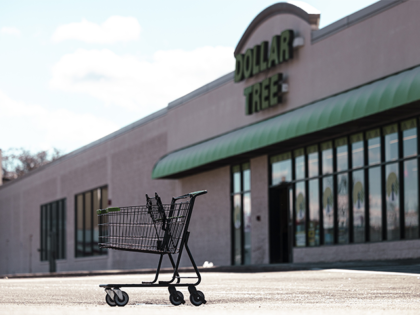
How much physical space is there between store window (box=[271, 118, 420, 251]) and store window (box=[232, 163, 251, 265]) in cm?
210

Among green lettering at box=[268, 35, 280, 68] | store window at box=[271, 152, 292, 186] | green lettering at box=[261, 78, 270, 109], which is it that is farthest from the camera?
green lettering at box=[261, 78, 270, 109]

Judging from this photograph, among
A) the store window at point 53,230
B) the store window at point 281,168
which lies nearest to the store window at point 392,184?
the store window at point 281,168

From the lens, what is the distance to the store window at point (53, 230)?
46000 mm

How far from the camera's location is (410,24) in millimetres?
19234

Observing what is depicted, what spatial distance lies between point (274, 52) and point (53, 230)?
26990mm

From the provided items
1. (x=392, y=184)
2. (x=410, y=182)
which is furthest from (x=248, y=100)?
(x=410, y=182)

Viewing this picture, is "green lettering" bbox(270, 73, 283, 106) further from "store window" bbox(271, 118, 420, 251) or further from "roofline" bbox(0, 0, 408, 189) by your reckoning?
"roofline" bbox(0, 0, 408, 189)

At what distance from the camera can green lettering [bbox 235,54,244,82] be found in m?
27.2

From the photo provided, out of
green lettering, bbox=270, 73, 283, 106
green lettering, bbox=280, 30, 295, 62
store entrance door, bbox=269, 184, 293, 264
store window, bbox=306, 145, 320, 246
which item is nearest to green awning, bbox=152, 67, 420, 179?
green lettering, bbox=270, 73, 283, 106

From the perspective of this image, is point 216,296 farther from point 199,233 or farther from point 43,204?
point 43,204

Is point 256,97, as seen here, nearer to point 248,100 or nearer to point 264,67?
point 248,100

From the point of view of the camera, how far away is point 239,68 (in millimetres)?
27453

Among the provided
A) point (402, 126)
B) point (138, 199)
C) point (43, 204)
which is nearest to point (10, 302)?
point (402, 126)

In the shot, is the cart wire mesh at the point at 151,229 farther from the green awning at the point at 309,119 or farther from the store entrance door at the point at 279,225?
the store entrance door at the point at 279,225
